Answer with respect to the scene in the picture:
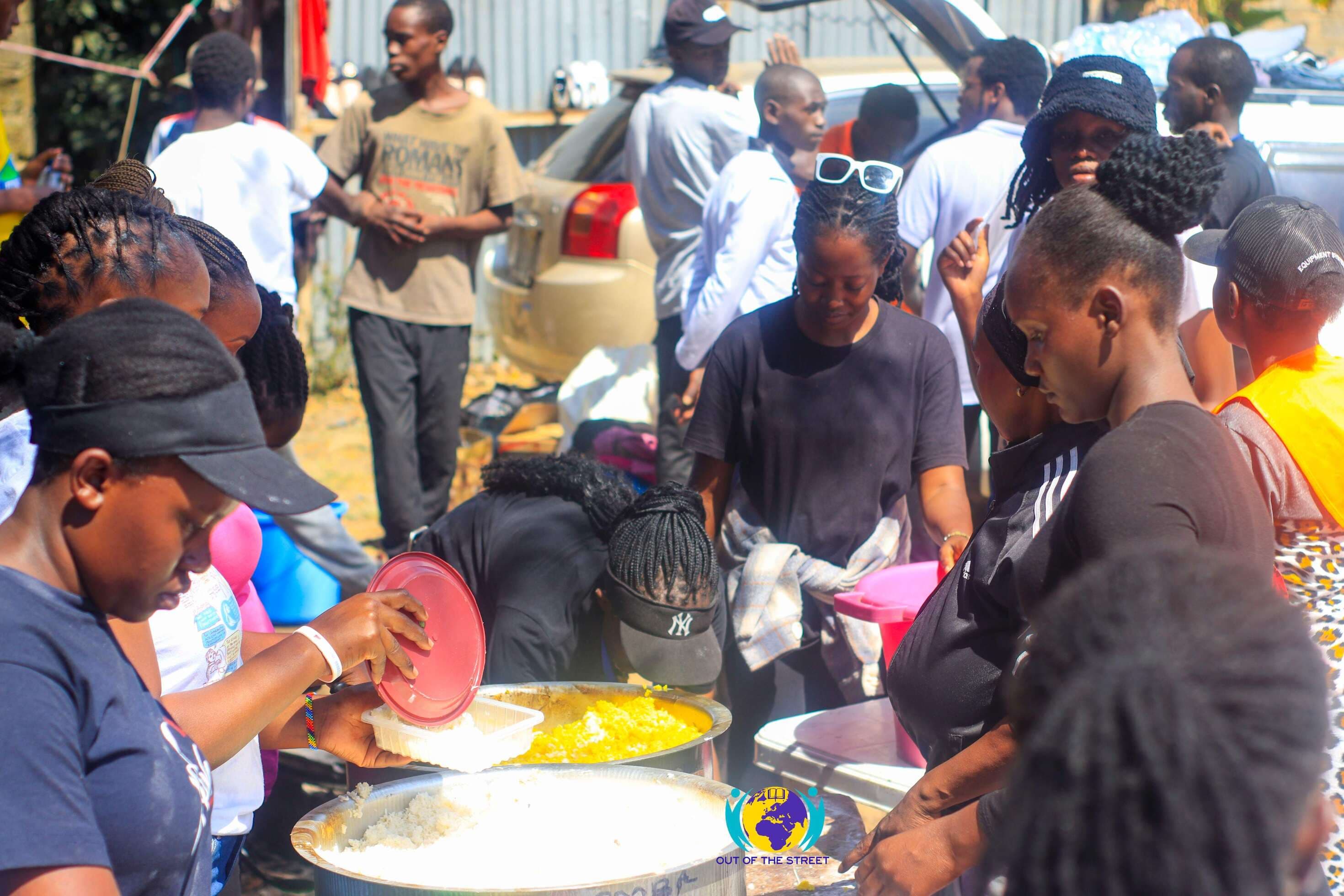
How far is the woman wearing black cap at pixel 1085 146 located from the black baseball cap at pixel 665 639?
1234mm

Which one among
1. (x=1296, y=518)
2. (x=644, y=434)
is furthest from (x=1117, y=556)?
(x=644, y=434)

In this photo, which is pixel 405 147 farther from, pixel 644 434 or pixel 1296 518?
pixel 1296 518

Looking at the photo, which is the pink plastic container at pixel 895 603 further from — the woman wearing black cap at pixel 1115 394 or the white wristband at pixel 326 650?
the white wristband at pixel 326 650

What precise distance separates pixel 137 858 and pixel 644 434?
12.0ft

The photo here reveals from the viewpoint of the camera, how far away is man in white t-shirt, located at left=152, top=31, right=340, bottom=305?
4.82m

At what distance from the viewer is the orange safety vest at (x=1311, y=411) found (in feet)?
7.52

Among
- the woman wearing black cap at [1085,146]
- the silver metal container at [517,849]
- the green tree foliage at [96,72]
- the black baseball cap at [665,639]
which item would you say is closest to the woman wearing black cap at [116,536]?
the silver metal container at [517,849]

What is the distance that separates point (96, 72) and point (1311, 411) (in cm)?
1226

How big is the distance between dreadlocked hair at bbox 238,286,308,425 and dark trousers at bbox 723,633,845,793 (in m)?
1.32

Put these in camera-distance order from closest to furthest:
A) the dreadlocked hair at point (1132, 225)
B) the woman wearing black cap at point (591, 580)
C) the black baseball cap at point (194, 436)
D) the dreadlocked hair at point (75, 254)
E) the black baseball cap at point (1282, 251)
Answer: the black baseball cap at point (194, 436) < the dreadlocked hair at point (1132, 225) < the dreadlocked hair at point (75, 254) < the black baseball cap at point (1282, 251) < the woman wearing black cap at point (591, 580)

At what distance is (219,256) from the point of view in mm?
2502

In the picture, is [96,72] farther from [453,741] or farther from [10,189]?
[453,741]

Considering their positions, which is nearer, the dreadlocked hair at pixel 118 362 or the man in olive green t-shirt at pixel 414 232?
the dreadlocked hair at pixel 118 362

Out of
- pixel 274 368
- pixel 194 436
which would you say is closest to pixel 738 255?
pixel 274 368
